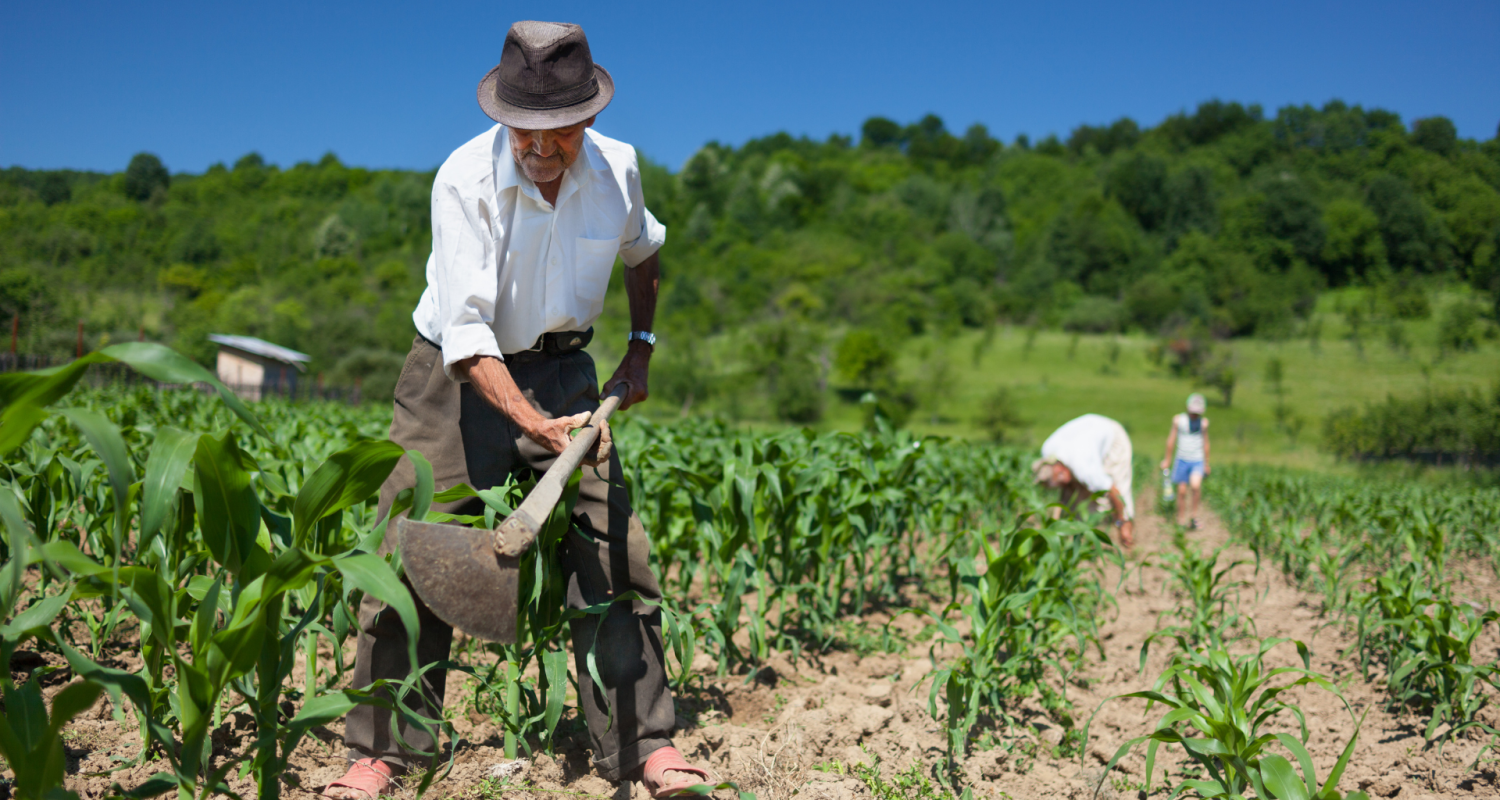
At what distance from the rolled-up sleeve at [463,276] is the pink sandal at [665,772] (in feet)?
3.58

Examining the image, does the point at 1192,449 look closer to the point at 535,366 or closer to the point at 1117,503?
the point at 1117,503

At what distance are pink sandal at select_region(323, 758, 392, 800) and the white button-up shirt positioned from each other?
99cm

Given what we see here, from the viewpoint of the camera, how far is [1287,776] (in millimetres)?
1755

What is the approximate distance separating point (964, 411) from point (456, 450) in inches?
1759

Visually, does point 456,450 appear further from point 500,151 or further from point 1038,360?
point 1038,360

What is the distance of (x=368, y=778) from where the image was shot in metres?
2.03

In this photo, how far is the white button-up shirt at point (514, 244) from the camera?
6.73 feet

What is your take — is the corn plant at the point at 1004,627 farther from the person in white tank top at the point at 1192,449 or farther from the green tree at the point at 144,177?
the green tree at the point at 144,177

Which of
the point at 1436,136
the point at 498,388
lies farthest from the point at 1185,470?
the point at 1436,136

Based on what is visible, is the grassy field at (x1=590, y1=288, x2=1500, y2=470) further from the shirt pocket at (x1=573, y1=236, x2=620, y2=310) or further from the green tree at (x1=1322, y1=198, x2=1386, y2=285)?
the shirt pocket at (x1=573, y1=236, x2=620, y2=310)

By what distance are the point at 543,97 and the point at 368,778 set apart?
1.68 metres

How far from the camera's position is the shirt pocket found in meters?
2.20

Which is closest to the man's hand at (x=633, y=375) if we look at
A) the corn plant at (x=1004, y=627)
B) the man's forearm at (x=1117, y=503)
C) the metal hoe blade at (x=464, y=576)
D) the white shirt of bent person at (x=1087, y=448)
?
the metal hoe blade at (x=464, y=576)

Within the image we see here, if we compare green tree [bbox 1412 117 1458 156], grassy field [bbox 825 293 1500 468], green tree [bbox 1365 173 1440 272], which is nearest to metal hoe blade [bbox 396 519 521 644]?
grassy field [bbox 825 293 1500 468]
